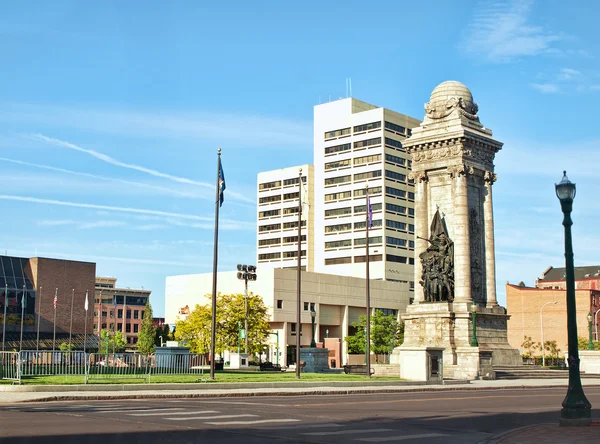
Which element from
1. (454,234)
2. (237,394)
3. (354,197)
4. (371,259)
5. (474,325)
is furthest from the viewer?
(354,197)

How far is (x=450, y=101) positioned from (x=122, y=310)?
141 m

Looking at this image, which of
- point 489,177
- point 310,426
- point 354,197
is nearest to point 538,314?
point 354,197

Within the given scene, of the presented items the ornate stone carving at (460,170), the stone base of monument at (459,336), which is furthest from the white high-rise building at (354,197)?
the stone base of monument at (459,336)

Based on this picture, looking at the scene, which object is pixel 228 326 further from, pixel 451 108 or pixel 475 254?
pixel 451 108

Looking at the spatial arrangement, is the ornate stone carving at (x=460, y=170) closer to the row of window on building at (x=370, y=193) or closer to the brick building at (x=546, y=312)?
the row of window on building at (x=370, y=193)

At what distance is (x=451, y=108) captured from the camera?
191 feet

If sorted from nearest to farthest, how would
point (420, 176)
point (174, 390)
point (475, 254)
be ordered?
point (174, 390), point (475, 254), point (420, 176)

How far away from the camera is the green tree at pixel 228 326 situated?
283ft

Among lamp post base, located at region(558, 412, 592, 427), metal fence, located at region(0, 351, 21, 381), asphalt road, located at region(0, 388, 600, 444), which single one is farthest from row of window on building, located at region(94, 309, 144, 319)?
lamp post base, located at region(558, 412, 592, 427)

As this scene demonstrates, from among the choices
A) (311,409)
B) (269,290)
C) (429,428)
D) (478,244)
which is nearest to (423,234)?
(478,244)

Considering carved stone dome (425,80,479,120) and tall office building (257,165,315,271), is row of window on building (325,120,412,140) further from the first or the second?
carved stone dome (425,80,479,120)

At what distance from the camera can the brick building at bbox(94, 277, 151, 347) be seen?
181288mm

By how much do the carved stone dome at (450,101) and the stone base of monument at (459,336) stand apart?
14630 millimetres

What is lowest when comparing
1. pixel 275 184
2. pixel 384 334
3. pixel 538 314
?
pixel 384 334
